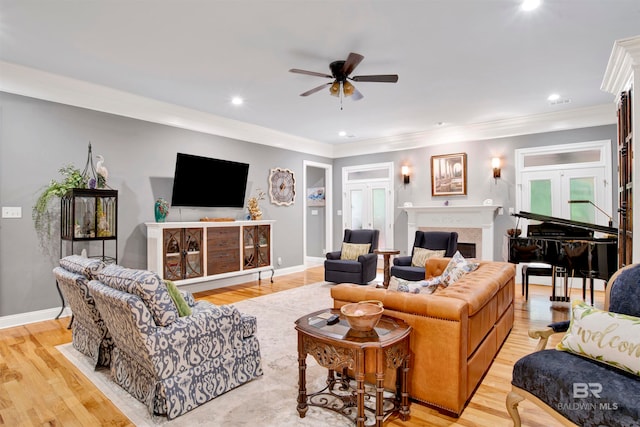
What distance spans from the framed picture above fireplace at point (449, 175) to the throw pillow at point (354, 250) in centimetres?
204

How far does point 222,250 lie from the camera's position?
5371mm

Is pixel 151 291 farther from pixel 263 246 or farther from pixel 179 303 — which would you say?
pixel 263 246

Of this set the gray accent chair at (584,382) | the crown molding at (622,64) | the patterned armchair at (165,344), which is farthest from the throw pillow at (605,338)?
the crown molding at (622,64)

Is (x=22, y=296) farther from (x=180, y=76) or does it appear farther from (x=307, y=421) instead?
(x=307, y=421)

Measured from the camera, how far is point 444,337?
2031 mm

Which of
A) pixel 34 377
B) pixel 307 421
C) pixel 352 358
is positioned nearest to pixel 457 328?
pixel 352 358

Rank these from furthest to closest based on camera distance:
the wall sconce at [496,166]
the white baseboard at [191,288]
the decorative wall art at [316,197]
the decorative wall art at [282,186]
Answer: the decorative wall art at [316,197], the decorative wall art at [282,186], the wall sconce at [496,166], the white baseboard at [191,288]

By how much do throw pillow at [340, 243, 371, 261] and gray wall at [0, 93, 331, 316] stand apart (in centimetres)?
200

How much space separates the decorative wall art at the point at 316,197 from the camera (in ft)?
28.8

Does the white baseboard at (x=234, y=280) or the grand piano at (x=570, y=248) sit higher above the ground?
the grand piano at (x=570, y=248)

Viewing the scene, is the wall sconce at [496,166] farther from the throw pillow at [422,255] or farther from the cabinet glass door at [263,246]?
the cabinet glass door at [263,246]

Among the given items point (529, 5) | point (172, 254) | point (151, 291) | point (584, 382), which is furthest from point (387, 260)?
point (151, 291)

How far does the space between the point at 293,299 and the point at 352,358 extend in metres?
3.19

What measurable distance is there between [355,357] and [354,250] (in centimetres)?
413
